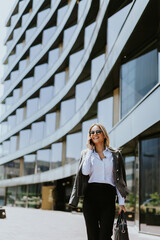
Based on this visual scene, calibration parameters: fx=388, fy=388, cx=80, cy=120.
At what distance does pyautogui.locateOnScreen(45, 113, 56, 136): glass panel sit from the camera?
1437 inches

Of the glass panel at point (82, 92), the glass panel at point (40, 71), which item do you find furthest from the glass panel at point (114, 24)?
the glass panel at point (40, 71)

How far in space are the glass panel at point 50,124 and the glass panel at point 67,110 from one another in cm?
336

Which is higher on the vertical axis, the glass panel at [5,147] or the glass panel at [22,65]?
the glass panel at [22,65]

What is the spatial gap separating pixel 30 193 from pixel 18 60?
56.3 ft

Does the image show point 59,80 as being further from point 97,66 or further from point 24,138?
point 97,66

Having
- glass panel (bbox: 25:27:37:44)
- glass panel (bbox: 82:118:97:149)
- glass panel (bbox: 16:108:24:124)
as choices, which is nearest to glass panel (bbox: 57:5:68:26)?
glass panel (bbox: 25:27:37:44)

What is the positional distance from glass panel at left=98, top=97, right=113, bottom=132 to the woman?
542 inches

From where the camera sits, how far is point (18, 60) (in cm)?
4903

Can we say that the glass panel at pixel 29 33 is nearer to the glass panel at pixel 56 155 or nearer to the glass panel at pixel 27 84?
the glass panel at pixel 27 84

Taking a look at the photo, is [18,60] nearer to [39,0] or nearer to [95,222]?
[39,0]

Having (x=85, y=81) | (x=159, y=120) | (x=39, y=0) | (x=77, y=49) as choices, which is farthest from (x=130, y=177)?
(x=39, y=0)

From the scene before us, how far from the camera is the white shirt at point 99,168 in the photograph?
399 cm

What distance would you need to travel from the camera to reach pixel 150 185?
12.1 m

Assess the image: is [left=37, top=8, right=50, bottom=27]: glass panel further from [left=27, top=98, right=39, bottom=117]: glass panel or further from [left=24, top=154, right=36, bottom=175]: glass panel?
[left=24, top=154, right=36, bottom=175]: glass panel
